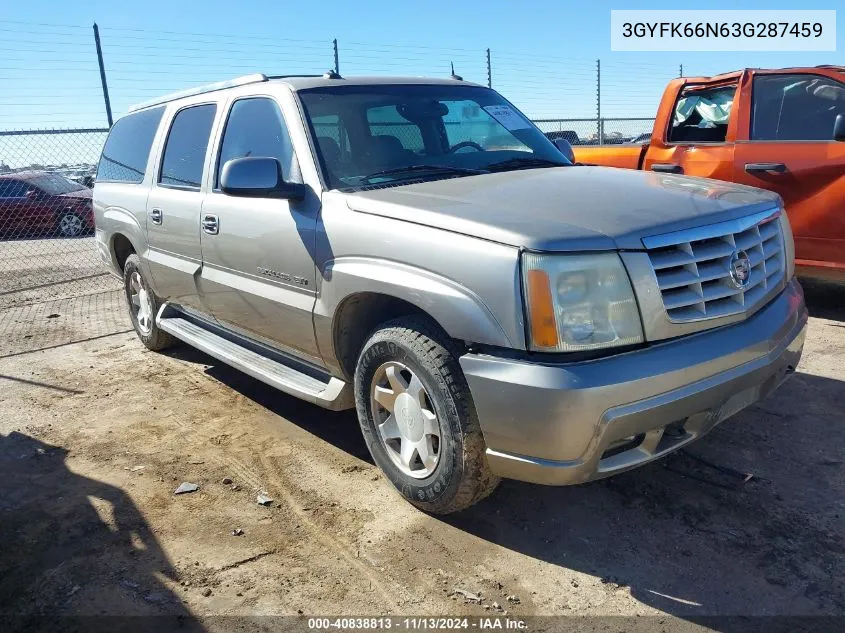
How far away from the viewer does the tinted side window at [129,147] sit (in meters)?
5.26

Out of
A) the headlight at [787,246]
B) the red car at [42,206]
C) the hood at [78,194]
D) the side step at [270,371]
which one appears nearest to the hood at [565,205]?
the headlight at [787,246]

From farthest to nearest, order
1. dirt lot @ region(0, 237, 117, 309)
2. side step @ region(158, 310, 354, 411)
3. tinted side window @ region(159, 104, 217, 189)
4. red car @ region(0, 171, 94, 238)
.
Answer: red car @ region(0, 171, 94, 238), dirt lot @ region(0, 237, 117, 309), tinted side window @ region(159, 104, 217, 189), side step @ region(158, 310, 354, 411)

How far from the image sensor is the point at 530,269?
8.04 ft

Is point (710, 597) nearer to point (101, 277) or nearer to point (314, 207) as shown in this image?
point (314, 207)

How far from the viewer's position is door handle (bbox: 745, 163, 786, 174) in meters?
5.51

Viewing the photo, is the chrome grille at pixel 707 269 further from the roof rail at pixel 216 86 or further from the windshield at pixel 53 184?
the windshield at pixel 53 184

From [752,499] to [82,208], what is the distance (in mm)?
15322

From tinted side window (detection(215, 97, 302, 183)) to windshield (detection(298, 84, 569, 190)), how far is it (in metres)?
0.18

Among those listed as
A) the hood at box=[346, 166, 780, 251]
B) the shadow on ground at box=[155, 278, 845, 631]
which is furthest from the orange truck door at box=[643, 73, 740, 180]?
the shadow on ground at box=[155, 278, 845, 631]

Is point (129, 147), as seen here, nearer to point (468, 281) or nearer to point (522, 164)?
point (522, 164)

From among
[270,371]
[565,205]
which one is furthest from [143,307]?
[565,205]

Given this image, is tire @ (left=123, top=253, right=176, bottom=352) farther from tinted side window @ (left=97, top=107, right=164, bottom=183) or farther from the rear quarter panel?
tinted side window @ (left=97, top=107, right=164, bottom=183)

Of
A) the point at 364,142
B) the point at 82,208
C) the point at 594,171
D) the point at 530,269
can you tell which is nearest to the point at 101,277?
the point at 82,208

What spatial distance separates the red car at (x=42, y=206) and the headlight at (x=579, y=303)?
47.3ft
